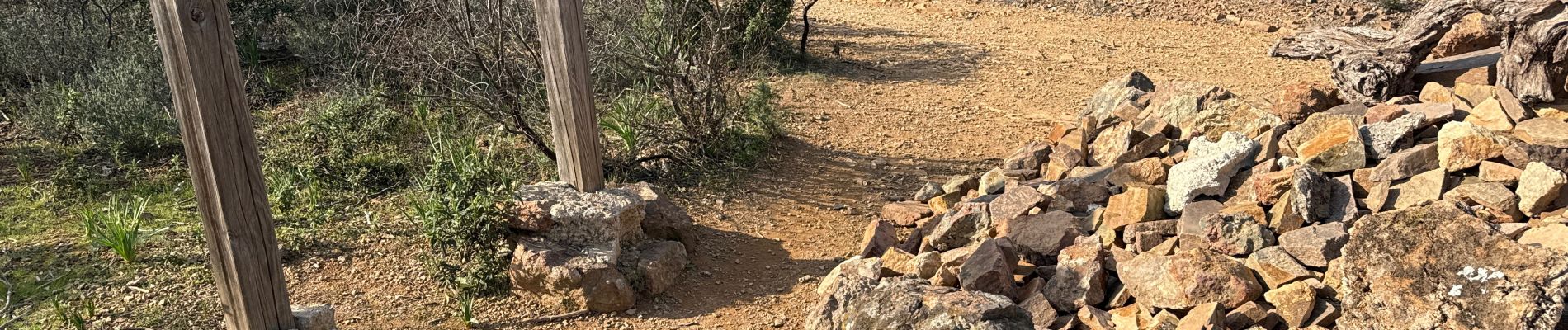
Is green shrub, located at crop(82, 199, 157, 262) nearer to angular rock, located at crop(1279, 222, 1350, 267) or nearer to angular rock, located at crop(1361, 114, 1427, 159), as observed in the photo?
angular rock, located at crop(1279, 222, 1350, 267)

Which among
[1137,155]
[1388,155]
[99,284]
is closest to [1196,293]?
[1388,155]

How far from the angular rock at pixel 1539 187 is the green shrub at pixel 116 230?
18.8ft

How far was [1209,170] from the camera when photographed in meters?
4.67

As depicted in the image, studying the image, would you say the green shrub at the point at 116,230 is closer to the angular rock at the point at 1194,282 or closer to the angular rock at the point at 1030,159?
the angular rock at the point at 1194,282

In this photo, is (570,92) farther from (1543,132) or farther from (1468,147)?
(1543,132)

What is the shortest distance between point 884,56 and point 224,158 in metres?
7.21

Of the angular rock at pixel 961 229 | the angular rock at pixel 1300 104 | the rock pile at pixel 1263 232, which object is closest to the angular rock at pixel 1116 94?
the rock pile at pixel 1263 232

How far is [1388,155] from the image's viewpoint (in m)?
4.58

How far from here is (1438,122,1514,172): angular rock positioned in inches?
167

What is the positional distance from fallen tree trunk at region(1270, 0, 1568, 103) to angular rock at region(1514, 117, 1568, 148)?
0.39m

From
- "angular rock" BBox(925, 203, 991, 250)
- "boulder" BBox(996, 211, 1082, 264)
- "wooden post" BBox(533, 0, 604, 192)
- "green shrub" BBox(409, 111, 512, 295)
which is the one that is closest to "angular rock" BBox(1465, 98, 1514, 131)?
"boulder" BBox(996, 211, 1082, 264)

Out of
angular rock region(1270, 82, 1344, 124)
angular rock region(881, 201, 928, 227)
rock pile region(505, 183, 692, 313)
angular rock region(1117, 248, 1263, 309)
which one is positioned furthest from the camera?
angular rock region(881, 201, 928, 227)

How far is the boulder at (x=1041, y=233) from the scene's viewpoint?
14.9 feet

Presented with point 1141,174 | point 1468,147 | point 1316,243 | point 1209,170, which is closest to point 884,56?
point 1141,174
